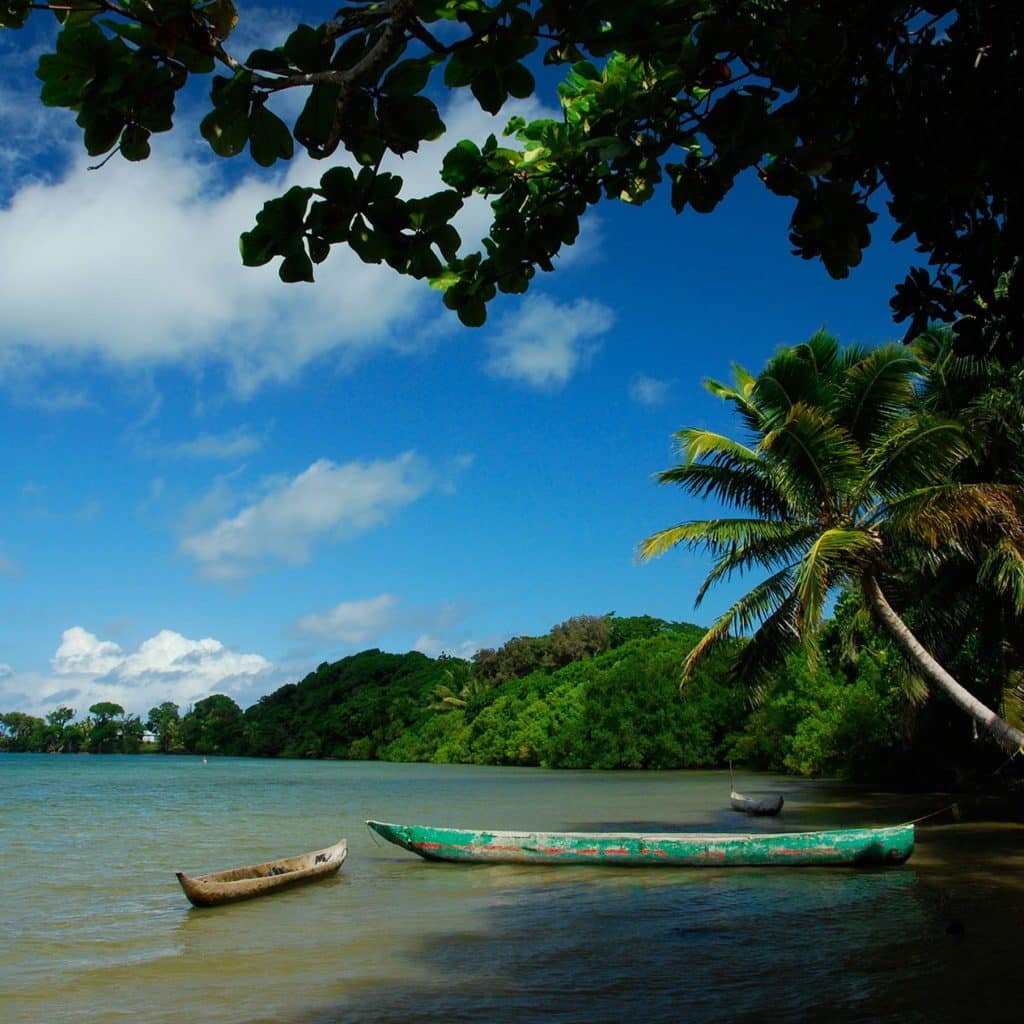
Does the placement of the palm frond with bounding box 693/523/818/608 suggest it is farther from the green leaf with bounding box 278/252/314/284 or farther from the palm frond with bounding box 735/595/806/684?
the green leaf with bounding box 278/252/314/284

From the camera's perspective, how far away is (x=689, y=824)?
18.4 metres

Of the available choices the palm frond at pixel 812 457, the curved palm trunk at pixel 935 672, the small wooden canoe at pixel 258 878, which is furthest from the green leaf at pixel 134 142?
the curved palm trunk at pixel 935 672

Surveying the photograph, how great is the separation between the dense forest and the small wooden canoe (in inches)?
262

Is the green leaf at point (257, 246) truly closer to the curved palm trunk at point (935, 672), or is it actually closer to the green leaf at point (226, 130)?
the green leaf at point (226, 130)

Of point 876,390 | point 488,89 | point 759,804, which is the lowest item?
point 759,804

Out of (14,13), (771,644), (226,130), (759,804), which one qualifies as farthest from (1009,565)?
(14,13)

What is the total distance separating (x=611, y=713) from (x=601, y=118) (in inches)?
1694

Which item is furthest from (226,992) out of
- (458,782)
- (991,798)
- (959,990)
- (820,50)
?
(458,782)

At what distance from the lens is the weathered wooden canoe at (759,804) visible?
1872 cm

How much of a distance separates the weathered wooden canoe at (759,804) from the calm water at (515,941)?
166 cm

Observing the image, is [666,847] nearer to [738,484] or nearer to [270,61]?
[738,484]

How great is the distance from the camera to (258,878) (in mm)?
11117

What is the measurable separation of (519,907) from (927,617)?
8.97m

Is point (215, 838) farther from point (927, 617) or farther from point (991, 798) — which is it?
point (991, 798)
